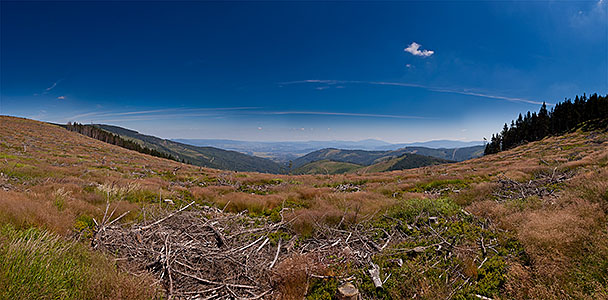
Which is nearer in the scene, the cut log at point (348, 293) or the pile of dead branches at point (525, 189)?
the cut log at point (348, 293)

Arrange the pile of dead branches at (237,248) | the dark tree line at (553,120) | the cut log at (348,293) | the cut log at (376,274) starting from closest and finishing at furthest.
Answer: the cut log at (348,293), the cut log at (376,274), the pile of dead branches at (237,248), the dark tree line at (553,120)

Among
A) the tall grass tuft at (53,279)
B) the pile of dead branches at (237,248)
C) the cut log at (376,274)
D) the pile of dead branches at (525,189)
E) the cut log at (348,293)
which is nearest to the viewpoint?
the tall grass tuft at (53,279)

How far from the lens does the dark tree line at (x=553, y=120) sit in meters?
65.8

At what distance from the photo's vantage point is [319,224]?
6336 millimetres

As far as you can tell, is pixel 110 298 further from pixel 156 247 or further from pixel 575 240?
pixel 575 240

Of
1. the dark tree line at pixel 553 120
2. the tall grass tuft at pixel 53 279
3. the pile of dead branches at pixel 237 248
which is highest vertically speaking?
the dark tree line at pixel 553 120

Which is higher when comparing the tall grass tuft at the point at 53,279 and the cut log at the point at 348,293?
the tall grass tuft at the point at 53,279

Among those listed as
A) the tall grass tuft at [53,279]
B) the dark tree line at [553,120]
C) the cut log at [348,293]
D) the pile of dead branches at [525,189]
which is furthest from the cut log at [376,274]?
the dark tree line at [553,120]

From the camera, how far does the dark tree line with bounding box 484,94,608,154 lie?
65.8 metres

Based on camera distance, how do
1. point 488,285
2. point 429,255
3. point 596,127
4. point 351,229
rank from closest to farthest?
1. point 488,285
2. point 429,255
3. point 351,229
4. point 596,127

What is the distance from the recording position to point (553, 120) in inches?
3019

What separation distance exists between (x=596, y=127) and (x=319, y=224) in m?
92.1

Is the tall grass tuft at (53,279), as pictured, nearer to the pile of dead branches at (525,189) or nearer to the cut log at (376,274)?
the cut log at (376,274)

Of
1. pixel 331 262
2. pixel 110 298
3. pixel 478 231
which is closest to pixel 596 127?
pixel 478 231
